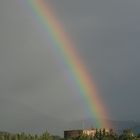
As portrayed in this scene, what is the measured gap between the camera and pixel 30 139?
114 meters

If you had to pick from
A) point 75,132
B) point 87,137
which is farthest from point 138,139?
point 75,132

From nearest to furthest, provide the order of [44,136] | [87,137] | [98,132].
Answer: [44,136] → [87,137] → [98,132]

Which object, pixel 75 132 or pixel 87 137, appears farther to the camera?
pixel 75 132

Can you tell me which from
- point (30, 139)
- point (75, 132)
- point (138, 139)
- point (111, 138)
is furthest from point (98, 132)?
point (75, 132)

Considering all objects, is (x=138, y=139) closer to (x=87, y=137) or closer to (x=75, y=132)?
(x=87, y=137)

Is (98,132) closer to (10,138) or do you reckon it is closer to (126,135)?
(126,135)

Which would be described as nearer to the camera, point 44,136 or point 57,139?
point 44,136

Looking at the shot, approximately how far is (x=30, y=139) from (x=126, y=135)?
2660 centimetres

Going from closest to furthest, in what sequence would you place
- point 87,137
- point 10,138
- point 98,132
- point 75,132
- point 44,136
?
point 10,138, point 44,136, point 87,137, point 98,132, point 75,132

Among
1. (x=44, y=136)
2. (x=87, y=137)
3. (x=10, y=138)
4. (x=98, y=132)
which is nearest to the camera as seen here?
(x=10, y=138)

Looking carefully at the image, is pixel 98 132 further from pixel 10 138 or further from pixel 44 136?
pixel 10 138

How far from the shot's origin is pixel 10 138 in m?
108

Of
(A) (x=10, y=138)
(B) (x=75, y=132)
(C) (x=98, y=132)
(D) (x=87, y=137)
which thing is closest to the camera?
(A) (x=10, y=138)

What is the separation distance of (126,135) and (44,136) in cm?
2234
